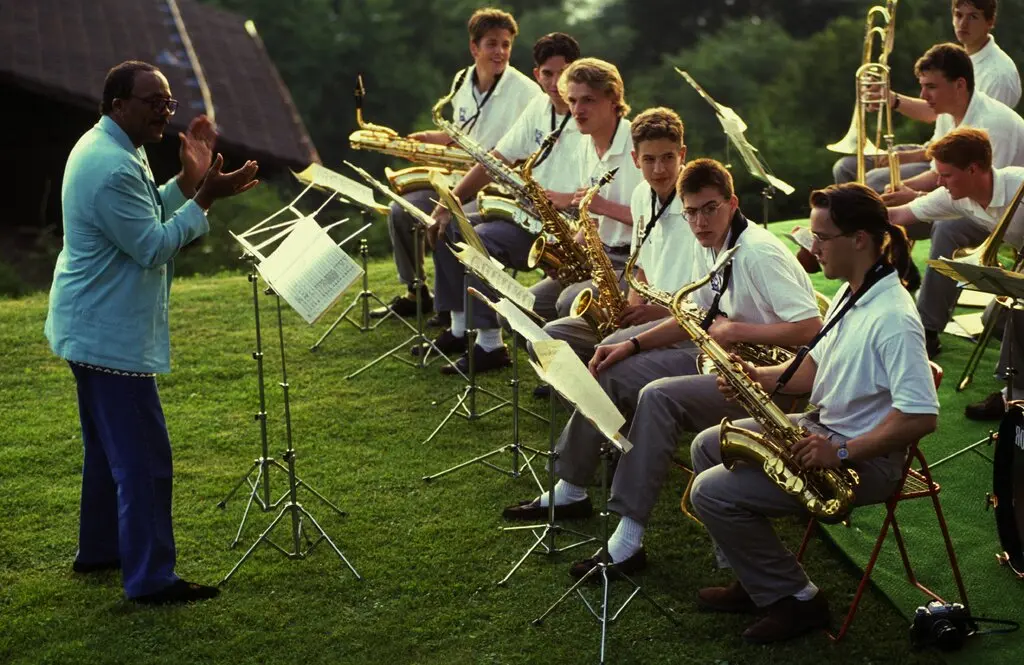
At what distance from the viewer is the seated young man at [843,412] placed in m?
4.59

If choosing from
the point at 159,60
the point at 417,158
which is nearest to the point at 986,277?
the point at 417,158

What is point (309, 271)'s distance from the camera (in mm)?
5164

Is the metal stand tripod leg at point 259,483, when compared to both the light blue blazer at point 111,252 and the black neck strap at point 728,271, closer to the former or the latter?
the light blue blazer at point 111,252

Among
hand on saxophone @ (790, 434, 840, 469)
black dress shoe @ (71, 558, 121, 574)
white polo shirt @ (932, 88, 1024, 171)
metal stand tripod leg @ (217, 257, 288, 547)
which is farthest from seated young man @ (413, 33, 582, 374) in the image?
hand on saxophone @ (790, 434, 840, 469)

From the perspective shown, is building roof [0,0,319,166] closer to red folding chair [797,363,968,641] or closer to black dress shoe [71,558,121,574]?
black dress shoe [71,558,121,574]

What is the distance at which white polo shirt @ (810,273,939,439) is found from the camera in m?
4.54

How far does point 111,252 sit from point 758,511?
274cm

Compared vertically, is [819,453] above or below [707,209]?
below

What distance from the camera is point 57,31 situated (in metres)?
13.5

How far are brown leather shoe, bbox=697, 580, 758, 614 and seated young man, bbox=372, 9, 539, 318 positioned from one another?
3.93m

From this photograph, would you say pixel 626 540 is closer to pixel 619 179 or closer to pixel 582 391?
pixel 582 391

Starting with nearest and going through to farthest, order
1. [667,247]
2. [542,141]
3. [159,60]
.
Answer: [667,247] < [542,141] < [159,60]

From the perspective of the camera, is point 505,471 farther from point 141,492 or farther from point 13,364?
point 13,364

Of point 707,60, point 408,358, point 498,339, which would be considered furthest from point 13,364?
point 707,60
